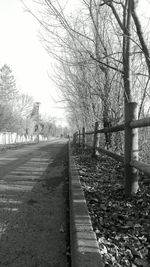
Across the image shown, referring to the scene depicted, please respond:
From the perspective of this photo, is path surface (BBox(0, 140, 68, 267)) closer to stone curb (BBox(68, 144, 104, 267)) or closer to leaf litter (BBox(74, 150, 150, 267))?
stone curb (BBox(68, 144, 104, 267))

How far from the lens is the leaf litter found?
2.31 meters

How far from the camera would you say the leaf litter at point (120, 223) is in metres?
2.31

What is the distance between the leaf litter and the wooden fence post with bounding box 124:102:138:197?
0.42ft

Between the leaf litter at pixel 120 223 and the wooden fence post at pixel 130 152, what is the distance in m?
0.13

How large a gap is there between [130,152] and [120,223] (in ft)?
3.53

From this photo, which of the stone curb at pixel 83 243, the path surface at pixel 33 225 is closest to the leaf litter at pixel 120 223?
the stone curb at pixel 83 243

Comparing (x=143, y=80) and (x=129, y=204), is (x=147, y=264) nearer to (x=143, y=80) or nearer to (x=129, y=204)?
(x=129, y=204)

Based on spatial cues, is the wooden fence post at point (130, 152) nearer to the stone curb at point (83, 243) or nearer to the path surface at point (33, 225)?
the stone curb at point (83, 243)

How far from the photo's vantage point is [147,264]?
2188mm

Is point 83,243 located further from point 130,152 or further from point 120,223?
point 130,152

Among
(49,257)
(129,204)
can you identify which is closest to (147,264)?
(49,257)

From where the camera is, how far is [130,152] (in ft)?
12.5

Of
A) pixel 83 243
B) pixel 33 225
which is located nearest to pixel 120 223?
pixel 83 243

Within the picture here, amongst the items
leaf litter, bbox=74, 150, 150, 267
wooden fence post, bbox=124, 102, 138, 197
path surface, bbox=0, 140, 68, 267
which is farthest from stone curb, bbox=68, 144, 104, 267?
wooden fence post, bbox=124, 102, 138, 197
